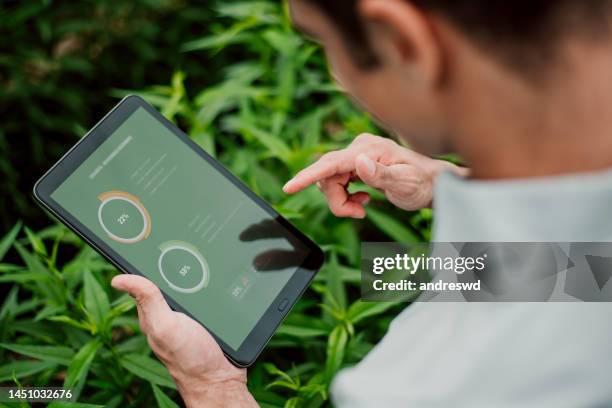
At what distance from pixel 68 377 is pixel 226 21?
1360 millimetres

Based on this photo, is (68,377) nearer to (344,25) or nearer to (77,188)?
(77,188)

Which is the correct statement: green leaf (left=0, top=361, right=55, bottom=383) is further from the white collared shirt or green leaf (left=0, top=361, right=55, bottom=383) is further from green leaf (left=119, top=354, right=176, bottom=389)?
the white collared shirt

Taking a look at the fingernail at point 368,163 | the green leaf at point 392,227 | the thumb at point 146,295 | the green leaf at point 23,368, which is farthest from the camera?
the green leaf at point 392,227

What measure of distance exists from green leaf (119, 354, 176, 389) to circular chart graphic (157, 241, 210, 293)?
0.63ft

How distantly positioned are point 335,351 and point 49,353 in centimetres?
46

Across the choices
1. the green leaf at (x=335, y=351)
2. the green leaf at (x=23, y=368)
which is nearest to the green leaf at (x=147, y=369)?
the green leaf at (x=23, y=368)

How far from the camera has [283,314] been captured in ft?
3.08

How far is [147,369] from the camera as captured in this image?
3.35 ft

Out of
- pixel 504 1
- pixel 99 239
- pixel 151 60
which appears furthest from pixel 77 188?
pixel 151 60

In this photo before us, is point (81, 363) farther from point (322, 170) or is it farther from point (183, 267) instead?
point (322, 170)

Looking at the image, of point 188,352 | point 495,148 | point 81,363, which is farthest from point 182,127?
point 495,148

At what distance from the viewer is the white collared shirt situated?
1.69 ft

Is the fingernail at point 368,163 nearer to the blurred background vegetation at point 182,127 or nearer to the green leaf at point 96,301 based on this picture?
the blurred background vegetation at point 182,127

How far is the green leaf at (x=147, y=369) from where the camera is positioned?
3.29 feet
